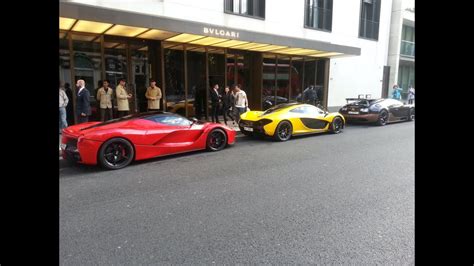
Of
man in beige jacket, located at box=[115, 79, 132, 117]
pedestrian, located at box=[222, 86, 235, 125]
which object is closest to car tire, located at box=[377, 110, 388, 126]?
pedestrian, located at box=[222, 86, 235, 125]

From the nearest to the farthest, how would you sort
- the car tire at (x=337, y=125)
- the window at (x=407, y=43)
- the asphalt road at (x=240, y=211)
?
the asphalt road at (x=240, y=211) → the car tire at (x=337, y=125) → the window at (x=407, y=43)

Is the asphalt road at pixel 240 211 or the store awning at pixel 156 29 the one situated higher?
the store awning at pixel 156 29

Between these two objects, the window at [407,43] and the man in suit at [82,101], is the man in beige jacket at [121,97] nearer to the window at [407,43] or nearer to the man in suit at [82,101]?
the man in suit at [82,101]

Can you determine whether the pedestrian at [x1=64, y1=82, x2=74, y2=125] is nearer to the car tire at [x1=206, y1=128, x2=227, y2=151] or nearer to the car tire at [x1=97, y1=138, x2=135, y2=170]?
the car tire at [x1=97, y1=138, x2=135, y2=170]

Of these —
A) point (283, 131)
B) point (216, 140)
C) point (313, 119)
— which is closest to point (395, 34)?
point (313, 119)

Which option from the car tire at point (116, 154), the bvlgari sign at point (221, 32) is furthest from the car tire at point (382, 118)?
the car tire at point (116, 154)

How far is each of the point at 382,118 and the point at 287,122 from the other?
6.20m

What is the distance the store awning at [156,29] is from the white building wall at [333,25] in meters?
1.09

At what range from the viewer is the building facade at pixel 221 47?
34.3ft

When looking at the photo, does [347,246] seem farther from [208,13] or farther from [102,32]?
[208,13]

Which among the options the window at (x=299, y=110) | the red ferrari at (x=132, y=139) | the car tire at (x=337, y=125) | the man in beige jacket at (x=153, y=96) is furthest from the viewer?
the car tire at (x=337, y=125)
